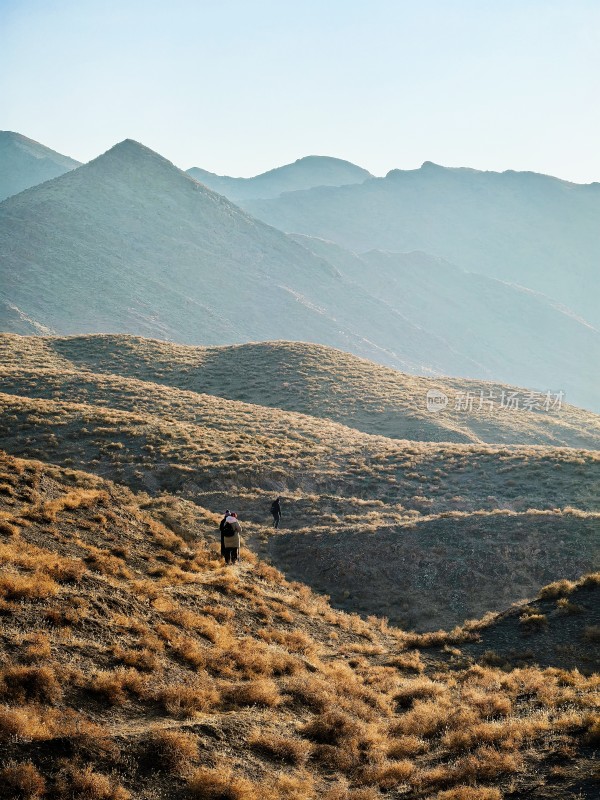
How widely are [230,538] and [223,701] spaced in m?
9.29

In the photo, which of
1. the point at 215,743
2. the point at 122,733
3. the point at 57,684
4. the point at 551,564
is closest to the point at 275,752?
the point at 215,743

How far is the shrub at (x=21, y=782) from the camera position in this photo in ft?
25.6

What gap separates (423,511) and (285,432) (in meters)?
15.0

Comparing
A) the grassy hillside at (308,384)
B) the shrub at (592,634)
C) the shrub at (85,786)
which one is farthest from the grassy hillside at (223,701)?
the grassy hillside at (308,384)

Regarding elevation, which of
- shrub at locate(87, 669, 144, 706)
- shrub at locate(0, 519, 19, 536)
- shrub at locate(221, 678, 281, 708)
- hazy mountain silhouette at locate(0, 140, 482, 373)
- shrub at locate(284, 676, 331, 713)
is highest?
hazy mountain silhouette at locate(0, 140, 482, 373)

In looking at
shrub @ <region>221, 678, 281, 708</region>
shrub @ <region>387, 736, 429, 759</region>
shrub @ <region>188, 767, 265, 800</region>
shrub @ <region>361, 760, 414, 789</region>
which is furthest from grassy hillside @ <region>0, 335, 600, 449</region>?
shrub @ <region>188, 767, 265, 800</region>

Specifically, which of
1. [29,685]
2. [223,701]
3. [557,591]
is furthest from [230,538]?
[29,685]

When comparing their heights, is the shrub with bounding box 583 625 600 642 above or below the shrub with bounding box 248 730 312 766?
above

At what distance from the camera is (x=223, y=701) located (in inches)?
460

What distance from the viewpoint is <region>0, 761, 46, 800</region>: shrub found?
7.80 meters

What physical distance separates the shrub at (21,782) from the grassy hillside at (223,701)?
0.06 feet

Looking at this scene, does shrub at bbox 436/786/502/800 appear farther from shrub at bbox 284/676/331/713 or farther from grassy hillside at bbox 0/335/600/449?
grassy hillside at bbox 0/335/600/449

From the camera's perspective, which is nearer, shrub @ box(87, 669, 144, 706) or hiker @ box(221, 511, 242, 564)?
shrub @ box(87, 669, 144, 706)

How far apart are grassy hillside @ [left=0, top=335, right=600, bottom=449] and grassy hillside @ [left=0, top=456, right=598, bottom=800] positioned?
123 feet
